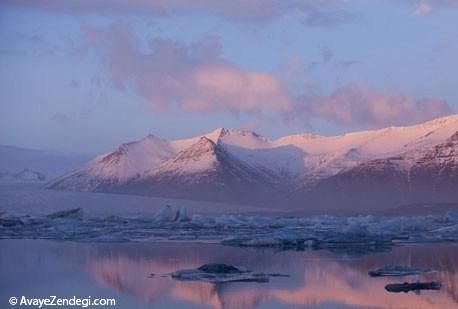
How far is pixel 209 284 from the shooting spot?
16.1 meters

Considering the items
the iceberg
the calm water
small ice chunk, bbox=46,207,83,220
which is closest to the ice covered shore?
small ice chunk, bbox=46,207,83,220

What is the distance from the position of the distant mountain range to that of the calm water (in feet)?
168

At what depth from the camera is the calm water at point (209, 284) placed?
14.5 meters

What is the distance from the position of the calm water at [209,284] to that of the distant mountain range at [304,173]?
51.3 m

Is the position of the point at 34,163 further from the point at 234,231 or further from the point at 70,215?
the point at 234,231

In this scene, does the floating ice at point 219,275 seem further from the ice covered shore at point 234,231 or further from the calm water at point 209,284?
the ice covered shore at point 234,231

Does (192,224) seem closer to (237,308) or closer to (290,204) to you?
(237,308)

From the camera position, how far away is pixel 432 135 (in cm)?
8144

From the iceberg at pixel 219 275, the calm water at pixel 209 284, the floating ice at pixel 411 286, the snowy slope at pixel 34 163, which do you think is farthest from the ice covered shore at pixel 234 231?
the snowy slope at pixel 34 163

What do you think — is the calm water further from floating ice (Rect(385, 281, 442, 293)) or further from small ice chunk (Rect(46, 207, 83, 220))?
small ice chunk (Rect(46, 207, 83, 220))

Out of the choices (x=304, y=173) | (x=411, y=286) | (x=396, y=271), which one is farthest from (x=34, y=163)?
(x=411, y=286)

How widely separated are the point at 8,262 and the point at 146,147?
63596 mm

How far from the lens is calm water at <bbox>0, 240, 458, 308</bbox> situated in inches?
571

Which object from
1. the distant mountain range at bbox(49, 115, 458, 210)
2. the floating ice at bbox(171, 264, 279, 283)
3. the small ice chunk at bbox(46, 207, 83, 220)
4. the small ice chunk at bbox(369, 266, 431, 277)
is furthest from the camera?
the distant mountain range at bbox(49, 115, 458, 210)
